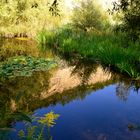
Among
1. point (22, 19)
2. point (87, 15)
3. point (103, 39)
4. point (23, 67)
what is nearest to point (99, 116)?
point (23, 67)

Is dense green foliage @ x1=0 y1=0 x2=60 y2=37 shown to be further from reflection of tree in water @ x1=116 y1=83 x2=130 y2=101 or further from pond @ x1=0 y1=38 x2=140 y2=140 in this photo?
reflection of tree in water @ x1=116 y1=83 x2=130 y2=101

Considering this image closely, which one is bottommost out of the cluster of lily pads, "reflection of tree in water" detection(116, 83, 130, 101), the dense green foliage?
"reflection of tree in water" detection(116, 83, 130, 101)

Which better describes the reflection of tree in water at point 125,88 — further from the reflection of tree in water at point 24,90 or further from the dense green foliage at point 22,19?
the dense green foliage at point 22,19

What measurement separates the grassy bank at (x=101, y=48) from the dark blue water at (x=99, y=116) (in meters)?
2.10

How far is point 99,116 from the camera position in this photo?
8.14 meters

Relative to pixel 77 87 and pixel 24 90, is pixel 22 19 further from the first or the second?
pixel 24 90

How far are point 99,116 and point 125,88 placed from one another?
9.14 ft

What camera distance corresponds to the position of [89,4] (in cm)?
2608

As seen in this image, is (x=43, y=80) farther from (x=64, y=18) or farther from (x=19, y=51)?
(x=64, y=18)

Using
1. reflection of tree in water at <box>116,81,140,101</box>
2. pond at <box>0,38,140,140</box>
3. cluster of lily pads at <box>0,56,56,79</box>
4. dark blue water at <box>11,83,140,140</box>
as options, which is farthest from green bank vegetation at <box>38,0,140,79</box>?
cluster of lily pads at <box>0,56,56,79</box>

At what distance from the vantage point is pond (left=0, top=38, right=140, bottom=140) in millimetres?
6982

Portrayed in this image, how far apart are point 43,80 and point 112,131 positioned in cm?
502

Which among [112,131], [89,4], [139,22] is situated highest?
[89,4]

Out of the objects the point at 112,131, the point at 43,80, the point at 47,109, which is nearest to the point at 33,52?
the point at 43,80
